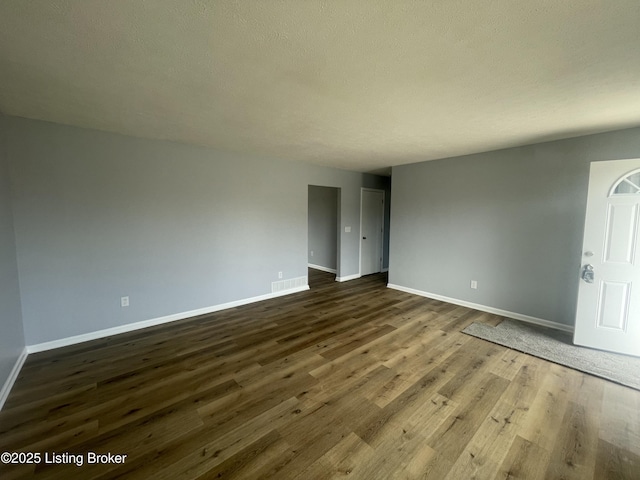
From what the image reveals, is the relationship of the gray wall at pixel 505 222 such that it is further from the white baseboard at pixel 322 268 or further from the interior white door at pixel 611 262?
the white baseboard at pixel 322 268

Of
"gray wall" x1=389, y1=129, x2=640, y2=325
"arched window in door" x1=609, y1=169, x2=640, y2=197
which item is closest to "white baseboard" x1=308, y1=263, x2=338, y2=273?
"gray wall" x1=389, y1=129, x2=640, y2=325

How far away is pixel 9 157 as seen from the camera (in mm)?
2467

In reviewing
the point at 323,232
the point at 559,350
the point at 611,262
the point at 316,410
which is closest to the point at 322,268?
the point at 323,232

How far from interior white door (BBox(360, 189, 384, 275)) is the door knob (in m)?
3.64

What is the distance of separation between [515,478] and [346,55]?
102 inches

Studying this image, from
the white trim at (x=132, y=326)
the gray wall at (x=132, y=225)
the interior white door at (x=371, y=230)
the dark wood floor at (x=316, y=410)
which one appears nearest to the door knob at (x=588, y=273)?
the dark wood floor at (x=316, y=410)

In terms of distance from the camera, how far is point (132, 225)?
3.12 metres

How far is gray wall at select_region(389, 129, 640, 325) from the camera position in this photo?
10.2 feet

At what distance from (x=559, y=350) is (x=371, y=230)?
3.84 metres

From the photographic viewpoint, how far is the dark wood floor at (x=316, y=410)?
4.84ft

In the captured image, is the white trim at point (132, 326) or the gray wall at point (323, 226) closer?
the white trim at point (132, 326)

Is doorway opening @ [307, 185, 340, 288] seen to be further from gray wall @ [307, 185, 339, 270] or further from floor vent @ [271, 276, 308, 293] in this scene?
floor vent @ [271, 276, 308, 293]

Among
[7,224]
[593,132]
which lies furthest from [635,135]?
[7,224]

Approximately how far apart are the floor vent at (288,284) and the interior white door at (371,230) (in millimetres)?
1694
